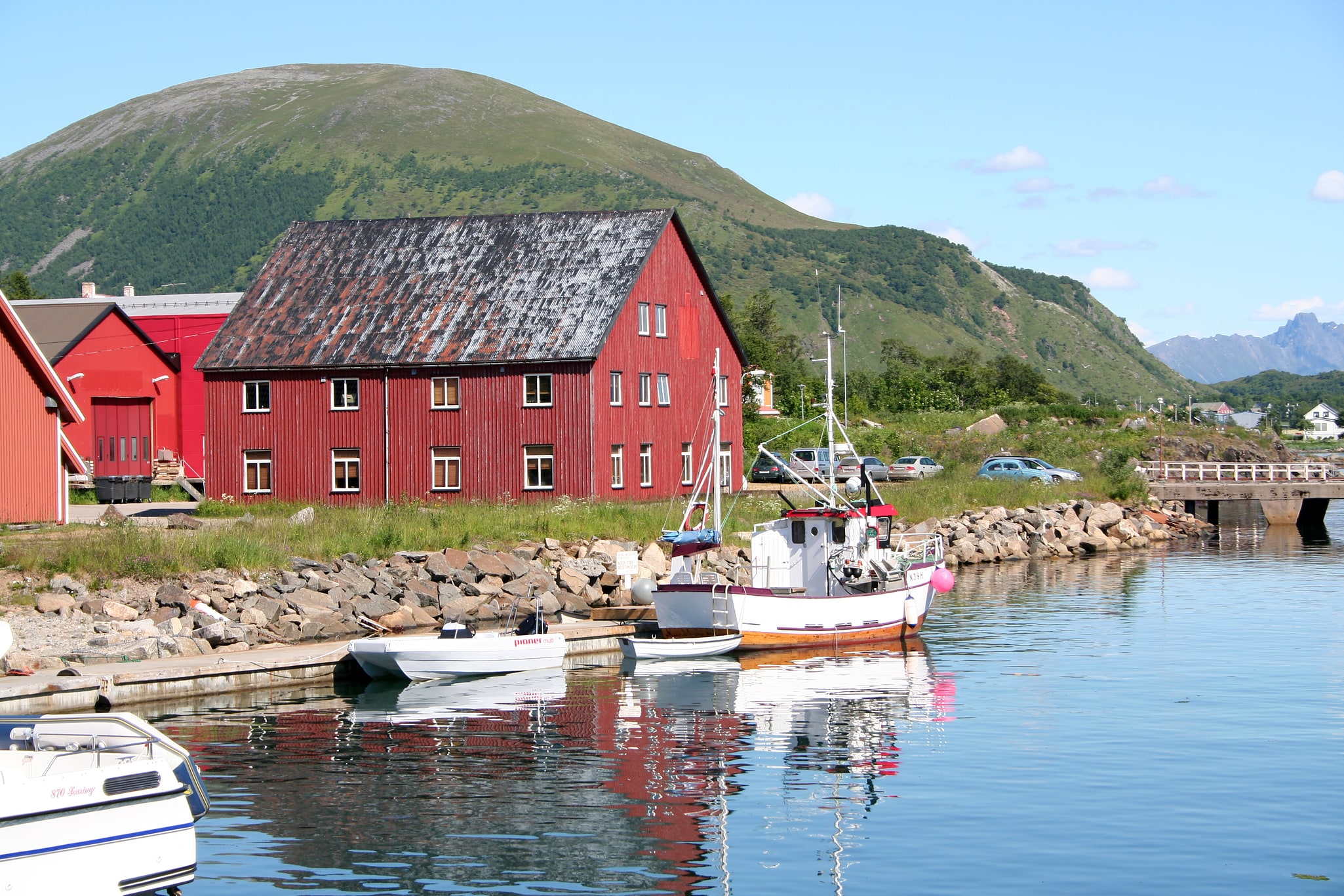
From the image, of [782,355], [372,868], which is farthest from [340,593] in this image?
[782,355]

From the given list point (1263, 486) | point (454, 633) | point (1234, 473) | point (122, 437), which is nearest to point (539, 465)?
point (454, 633)

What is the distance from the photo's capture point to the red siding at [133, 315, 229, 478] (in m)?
67.9

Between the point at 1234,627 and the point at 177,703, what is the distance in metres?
25.4

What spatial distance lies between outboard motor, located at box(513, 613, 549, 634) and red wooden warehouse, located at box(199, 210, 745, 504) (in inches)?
800

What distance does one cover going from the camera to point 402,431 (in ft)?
171

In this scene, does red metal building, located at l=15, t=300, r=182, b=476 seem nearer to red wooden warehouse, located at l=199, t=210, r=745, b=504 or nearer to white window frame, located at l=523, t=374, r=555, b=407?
red wooden warehouse, located at l=199, t=210, r=745, b=504

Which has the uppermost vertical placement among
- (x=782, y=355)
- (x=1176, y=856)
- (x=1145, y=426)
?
(x=782, y=355)

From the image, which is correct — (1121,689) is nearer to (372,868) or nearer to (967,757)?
(967,757)

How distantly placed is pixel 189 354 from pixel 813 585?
4418 cm

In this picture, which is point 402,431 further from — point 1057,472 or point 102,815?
point 102,815

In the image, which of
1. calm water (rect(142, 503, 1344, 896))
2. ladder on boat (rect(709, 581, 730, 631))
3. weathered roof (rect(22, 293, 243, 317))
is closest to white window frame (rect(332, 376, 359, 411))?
weathered roof (rect(22, 293, 243, 317))

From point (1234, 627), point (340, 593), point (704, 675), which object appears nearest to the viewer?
point (704, 675)

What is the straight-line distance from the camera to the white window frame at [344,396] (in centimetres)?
5269

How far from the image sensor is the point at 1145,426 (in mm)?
96812
